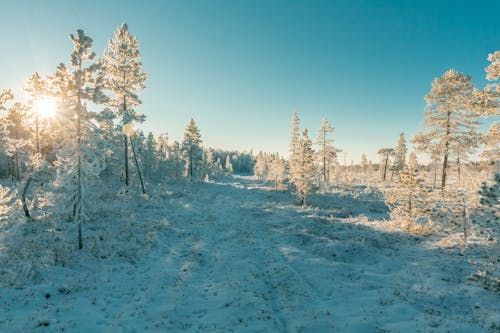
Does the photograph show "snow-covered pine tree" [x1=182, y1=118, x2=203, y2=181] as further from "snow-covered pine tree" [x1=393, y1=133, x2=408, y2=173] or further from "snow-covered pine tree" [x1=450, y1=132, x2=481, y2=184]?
"snow-covered pine tree" [x1=393, y1=133, x2=408, y2=173]

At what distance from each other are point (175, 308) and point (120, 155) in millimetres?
48199

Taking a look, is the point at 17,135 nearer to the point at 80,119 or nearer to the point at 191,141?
the point at 191,141

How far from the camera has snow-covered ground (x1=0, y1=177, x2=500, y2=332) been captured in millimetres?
8273

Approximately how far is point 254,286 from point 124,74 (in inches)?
1058

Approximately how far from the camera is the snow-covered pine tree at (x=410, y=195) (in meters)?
16.7

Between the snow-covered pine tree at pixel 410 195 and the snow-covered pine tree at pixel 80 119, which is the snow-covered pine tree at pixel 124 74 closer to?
the snow-covered pine tree at pixel 80 119

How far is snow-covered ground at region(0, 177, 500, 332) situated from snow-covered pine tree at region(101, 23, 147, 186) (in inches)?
522

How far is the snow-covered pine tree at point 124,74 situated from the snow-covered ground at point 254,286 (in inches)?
522

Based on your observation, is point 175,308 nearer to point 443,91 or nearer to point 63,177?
Answer: point 63,177

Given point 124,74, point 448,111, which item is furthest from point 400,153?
point 124,74

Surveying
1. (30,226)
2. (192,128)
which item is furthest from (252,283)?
(192,128)

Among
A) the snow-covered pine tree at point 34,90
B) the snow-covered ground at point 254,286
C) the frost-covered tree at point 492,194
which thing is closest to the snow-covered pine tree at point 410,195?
the snow-covered ground at point 254,286

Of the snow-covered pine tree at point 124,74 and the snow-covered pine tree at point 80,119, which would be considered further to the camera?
the snow-covered pine tree at point 124,74

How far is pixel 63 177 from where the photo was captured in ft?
44.0
